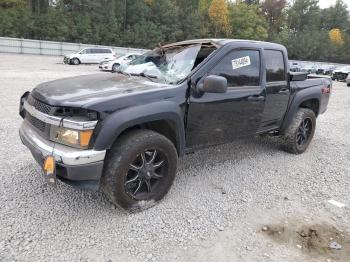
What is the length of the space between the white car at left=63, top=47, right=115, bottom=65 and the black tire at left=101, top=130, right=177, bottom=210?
2471 cm

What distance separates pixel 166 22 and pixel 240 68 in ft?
179

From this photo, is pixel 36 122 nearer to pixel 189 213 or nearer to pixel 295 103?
pixel 189 213

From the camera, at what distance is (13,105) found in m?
8.02

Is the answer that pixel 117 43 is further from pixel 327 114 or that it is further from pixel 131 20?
pixel 327 114

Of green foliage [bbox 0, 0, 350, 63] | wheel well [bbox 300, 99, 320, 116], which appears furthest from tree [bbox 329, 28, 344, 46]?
wheel well [bbox 300, 99, 320, 116]

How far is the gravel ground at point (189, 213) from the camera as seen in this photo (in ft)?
9.71

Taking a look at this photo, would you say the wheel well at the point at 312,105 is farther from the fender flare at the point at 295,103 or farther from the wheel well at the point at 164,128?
the wheel well at the point at 164,128

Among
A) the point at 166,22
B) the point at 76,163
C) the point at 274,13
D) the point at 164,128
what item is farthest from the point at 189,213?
the point at 274,13

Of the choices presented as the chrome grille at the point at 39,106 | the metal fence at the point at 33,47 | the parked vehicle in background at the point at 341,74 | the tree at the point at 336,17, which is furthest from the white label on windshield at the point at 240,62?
the tree at the point at 336,17

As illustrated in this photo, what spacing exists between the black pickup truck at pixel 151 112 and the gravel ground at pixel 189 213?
37cm

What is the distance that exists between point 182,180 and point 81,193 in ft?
4.27

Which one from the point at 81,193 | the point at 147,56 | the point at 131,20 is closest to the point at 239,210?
the point at 81,193

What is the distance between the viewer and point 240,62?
14.3 feet

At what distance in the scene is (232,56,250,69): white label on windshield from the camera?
428cm
